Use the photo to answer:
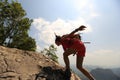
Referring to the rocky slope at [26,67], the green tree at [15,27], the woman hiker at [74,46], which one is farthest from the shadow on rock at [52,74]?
the green tree at [15,27]

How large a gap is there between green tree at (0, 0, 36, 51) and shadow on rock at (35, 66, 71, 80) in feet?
90.7

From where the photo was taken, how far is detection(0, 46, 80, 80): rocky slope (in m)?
8.88

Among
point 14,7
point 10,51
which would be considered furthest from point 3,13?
point 10,51

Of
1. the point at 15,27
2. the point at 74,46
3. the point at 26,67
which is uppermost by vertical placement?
the point at 15,27

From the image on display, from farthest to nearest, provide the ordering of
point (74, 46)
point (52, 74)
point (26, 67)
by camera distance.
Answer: point (52, 74) < point (26, 67) < point (74, 46)

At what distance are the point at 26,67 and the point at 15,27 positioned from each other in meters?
30.7

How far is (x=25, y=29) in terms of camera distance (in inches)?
1547

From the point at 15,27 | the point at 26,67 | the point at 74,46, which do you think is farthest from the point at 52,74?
the point at 15,27

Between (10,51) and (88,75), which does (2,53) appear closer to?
(10,51)

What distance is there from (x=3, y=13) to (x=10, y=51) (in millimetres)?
29094

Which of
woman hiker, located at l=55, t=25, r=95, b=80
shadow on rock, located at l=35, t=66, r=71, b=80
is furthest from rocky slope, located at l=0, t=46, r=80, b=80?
woman hiker, located at l=55, t=25, r=95, b=80

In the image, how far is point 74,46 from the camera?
9.24m

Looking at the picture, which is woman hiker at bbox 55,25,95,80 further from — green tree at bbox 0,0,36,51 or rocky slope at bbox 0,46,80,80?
green tree at bbox 0,0,36,51

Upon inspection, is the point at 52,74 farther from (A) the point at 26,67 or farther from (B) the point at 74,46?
(B) the point at 74,46
